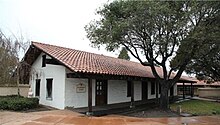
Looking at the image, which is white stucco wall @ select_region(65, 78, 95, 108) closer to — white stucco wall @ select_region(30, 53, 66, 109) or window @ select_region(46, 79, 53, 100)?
white stucco wall @ select_region(30, 53, 66, 109)

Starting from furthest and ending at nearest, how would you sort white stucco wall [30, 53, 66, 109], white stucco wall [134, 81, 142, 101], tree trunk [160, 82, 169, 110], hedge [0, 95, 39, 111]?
white stucco wall [134, 81, 142, 101] < tree trunk [160, 82, 169, 110] < white stucco wall [30, 53, 66, 109] < hedge [0, 95, 39, 111]

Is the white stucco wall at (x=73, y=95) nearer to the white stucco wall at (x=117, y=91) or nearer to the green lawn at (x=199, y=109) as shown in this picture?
the white stucco wall at (x=117, y=91)

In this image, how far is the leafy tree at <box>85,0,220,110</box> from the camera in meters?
15.6

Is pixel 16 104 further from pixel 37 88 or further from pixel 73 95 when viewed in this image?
pixel 37 88

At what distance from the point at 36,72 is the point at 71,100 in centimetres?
459

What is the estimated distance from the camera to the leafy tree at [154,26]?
15.6 meters

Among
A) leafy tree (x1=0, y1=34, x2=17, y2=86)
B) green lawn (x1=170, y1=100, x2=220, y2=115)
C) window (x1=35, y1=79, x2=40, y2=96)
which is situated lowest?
green lawn (x1=170, y1=100, x2=220, y2=115)

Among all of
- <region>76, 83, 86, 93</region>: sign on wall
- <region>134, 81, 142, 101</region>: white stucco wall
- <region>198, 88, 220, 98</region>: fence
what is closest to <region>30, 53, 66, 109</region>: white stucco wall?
<region>76, 83, 86, 93</region>: sign on wall

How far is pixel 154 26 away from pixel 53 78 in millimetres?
7881

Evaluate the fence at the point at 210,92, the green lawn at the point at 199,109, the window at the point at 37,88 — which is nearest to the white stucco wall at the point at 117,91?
the green lawn at the point at 199,109

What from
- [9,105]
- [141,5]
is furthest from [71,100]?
[141,5]

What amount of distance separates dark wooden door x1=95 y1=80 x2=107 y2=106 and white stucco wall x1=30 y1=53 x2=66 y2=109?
11.0 feet

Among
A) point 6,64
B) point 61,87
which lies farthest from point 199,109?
point 6,64

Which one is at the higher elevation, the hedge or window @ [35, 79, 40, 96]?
window @ [35, 79, 40, 96]
